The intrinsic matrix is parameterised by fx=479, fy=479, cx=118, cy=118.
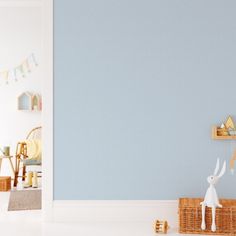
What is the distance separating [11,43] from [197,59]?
3.24 metres

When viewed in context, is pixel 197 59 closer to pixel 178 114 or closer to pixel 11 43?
pixel 178 114

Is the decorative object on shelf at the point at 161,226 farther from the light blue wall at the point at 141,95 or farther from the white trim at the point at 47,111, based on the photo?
the white trim at the point at 47,111

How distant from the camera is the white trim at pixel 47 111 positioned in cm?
386

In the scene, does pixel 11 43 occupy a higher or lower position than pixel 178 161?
higher

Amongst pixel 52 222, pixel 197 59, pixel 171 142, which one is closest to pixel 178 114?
pixel 171 142

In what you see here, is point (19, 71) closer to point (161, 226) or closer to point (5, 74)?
point (5, 74)

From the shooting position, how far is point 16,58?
20.8ft

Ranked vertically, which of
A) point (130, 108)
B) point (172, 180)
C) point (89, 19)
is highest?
point (89, 19)

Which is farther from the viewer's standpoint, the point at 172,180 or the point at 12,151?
the point at 12,151

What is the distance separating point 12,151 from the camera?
639 cm

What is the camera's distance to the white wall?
6.32m

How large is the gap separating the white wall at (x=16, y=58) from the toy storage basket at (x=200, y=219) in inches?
130

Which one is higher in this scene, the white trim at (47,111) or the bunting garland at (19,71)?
the bunting garland at (19,71)

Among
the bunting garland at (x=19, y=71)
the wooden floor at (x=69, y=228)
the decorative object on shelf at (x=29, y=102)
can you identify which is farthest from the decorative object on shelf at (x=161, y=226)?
the bunting garland at (x=19, y=71)
